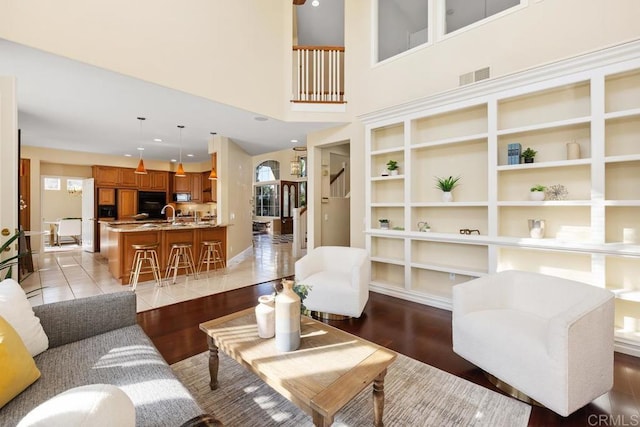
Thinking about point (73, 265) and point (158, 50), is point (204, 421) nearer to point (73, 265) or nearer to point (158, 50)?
point (158, 50)

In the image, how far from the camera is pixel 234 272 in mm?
5531

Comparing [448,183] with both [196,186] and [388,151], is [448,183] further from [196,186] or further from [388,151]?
[196,186]

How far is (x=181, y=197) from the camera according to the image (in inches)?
369

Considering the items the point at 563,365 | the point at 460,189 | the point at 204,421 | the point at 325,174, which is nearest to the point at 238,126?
the point at 325,174

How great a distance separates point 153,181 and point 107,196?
1.28 metres

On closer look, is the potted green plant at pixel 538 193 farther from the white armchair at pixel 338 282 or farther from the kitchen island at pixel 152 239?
the kitchen island at pixel 152 239

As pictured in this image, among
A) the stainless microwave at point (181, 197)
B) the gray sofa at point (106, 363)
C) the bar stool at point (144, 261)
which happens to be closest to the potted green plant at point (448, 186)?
the gray sofa at point (106, 363)

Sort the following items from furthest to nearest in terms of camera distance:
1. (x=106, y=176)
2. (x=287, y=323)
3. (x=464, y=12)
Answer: (x=106, y=176) → (x=464, y=12) → (x=287, y=323)

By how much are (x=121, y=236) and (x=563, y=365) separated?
566cm

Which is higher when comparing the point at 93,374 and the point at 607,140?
the point at 607,140

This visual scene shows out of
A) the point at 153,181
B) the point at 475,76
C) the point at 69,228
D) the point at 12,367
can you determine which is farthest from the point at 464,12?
the point at 69,228

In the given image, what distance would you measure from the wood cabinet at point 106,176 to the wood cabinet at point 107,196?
14cm

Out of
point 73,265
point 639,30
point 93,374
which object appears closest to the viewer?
point 93,374

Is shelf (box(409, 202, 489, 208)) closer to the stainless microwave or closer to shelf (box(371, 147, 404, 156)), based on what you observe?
shelf (box(371, 147, 404, 156))
